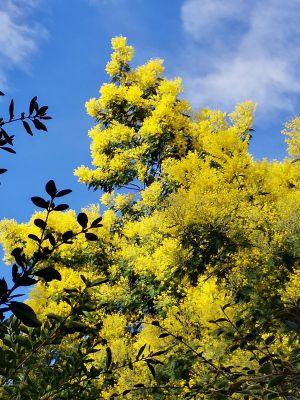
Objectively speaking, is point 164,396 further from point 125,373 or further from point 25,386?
point 25,386

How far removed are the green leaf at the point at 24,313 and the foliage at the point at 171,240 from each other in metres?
6.57

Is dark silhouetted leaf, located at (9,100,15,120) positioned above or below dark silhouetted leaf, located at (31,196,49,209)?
above

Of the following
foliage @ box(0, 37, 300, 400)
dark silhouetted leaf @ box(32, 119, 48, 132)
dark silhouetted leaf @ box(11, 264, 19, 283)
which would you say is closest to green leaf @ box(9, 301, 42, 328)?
dark silhouetted leaf @ box(11, 264, 19, 283)

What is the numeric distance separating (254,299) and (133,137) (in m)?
9.26

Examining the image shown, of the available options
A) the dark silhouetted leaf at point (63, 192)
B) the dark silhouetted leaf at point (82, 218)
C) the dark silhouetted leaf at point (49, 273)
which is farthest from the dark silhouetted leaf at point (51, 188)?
the dark silhouetted leaf at point (49, 273)

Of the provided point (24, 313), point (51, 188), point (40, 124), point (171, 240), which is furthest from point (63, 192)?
point (171, 240)

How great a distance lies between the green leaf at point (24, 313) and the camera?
58.8 inches

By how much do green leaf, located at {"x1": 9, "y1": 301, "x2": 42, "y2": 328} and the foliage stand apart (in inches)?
259

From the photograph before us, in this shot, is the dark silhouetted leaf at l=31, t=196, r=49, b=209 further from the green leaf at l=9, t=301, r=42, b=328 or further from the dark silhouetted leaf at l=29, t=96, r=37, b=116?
the dark silhouetted leaf at l=29, t=96, r=37, b=116

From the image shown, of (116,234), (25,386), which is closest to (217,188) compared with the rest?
(116,234)

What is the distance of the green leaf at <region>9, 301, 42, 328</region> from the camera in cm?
149

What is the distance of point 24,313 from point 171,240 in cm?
1169

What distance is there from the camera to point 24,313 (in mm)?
1497

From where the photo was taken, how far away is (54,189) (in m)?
1.88
